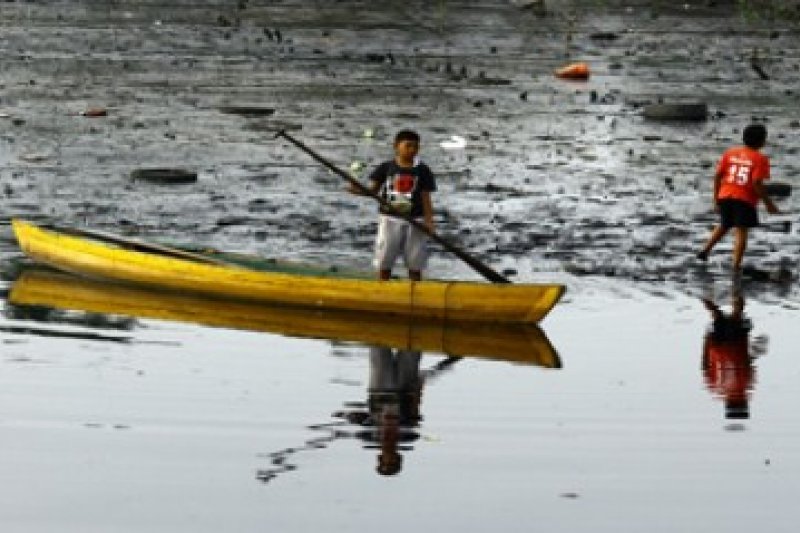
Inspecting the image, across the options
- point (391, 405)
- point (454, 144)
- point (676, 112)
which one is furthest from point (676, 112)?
point (391, 405)

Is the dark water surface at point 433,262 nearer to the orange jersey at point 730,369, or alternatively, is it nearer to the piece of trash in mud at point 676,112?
the orange jersey at point 730,369

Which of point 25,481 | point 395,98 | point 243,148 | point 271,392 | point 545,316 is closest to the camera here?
point 25,481

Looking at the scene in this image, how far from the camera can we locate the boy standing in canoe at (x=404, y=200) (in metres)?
22.2

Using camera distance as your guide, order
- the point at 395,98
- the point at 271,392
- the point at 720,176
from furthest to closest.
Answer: the point at 395,98
the point at 720,176
the point at 271,392

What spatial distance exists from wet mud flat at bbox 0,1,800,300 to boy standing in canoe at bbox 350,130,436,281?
236 centimetres

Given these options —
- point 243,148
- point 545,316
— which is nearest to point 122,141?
point 243,148

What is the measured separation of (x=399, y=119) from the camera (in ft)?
123

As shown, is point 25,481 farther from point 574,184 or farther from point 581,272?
point 574,184

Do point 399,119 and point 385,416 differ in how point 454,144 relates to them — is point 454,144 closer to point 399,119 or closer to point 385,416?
point 399,119

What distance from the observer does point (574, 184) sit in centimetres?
3134

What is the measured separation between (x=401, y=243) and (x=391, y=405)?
422cm

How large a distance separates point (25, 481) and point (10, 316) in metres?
6.69

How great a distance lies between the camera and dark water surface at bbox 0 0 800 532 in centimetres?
1565

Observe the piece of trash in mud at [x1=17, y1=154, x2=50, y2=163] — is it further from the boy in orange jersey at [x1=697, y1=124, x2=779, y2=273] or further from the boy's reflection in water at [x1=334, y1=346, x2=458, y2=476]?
the boy's reflection in water at [x1=334, y1=346, x2=458, y2=476]
